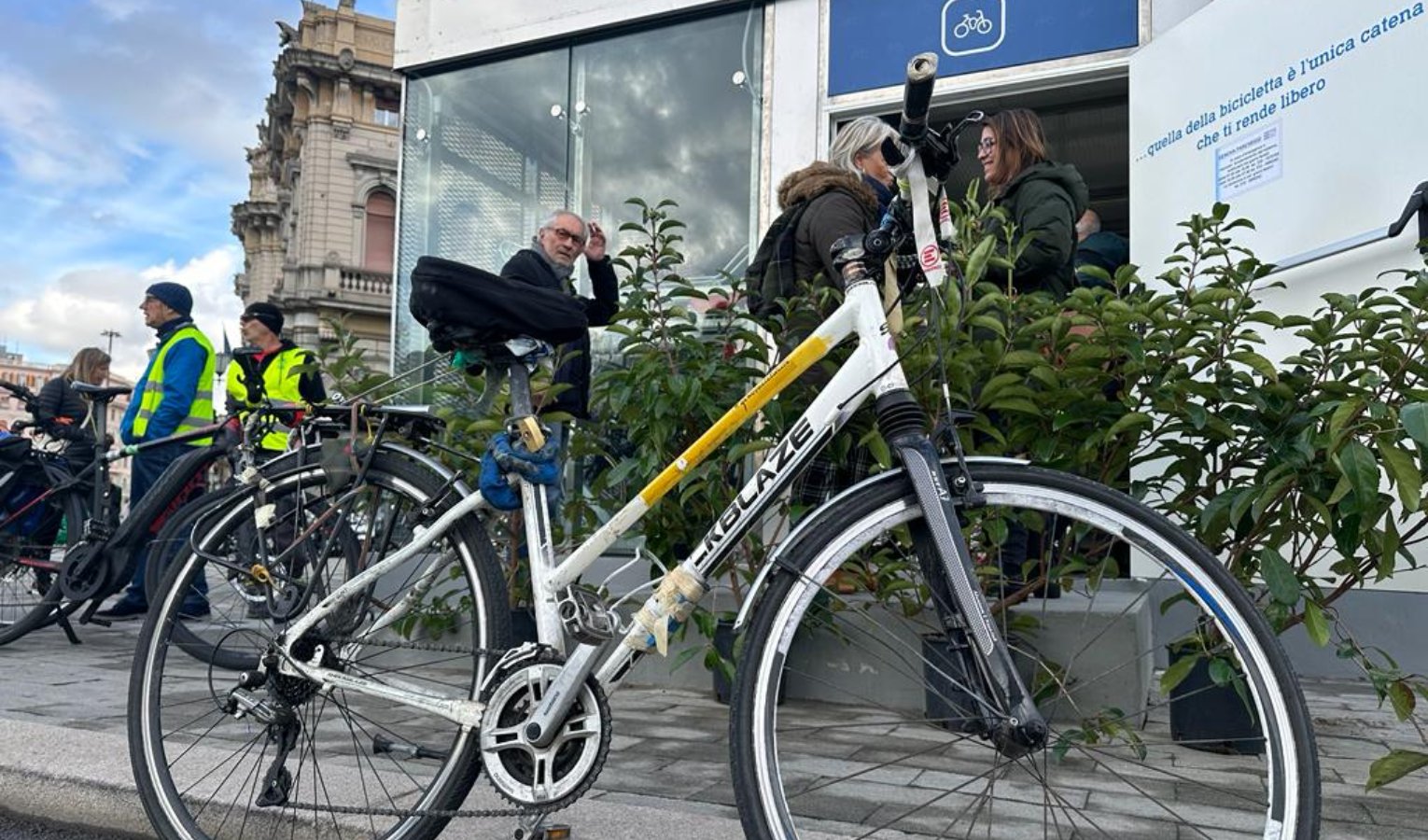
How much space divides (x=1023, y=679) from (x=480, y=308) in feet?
4.12

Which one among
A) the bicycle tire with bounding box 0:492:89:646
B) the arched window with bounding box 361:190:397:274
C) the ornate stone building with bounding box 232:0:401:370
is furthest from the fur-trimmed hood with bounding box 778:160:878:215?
the arched window with bounding box 361:190:397:274

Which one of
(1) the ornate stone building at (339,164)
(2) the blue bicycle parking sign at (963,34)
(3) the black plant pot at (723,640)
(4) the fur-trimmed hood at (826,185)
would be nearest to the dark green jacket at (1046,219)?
(4) the fur-trimmed hood at (826,185)

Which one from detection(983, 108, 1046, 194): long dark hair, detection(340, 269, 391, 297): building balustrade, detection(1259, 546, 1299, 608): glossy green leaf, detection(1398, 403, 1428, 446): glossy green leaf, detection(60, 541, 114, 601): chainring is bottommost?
detection(60, 541, 114, 601): chainring

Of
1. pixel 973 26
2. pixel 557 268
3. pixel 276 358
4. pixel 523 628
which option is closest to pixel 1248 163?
pixel 973 26

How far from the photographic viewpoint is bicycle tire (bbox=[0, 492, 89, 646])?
4770 mm

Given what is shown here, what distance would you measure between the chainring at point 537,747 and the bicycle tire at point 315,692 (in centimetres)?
12

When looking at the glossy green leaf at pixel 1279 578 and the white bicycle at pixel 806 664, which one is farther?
the glossy green leaf at pixel 1279 578

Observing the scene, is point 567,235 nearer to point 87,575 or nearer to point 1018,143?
point 1018,143

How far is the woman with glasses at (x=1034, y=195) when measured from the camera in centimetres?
346

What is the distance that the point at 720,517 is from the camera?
2.03 metres

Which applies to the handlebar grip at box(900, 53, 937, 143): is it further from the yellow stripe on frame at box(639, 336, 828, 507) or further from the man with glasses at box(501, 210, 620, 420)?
the man with glasses at box(501, 210, 620, 420)

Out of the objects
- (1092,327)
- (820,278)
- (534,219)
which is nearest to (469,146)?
(534,219)

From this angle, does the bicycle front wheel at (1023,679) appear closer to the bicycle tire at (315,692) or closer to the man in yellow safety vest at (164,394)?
the bicycle tire at (315,692)

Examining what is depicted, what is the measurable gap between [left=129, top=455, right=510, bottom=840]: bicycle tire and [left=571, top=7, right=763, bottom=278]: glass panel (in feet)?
15.0
